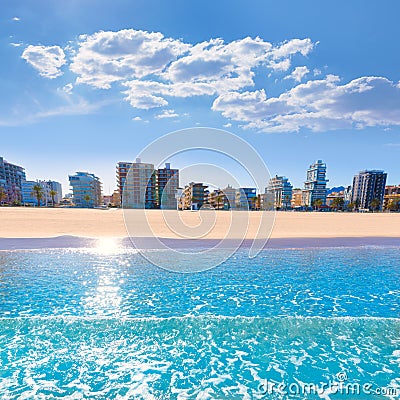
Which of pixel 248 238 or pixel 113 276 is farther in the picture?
pixel 248 238

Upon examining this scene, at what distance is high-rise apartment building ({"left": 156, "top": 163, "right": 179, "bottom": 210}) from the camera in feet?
288

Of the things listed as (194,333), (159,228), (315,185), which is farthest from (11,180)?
(315,185)

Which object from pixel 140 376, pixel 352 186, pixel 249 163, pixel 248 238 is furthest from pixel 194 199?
pixel 352 186

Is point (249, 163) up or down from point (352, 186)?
down

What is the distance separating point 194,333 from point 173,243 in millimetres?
10446

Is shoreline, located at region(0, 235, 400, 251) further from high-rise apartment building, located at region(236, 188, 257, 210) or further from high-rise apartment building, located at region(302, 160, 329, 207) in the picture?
high-rise apartment building, located at region(302, 160, 329, 207)

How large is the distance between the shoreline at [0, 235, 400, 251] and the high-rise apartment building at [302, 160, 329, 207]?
13016 cm

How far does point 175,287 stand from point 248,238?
10697 millimetres

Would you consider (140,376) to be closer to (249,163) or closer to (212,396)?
(212,396)

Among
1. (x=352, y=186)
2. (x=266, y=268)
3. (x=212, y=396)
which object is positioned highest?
(x=352, y=186)

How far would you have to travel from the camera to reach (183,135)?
41.7 feet
